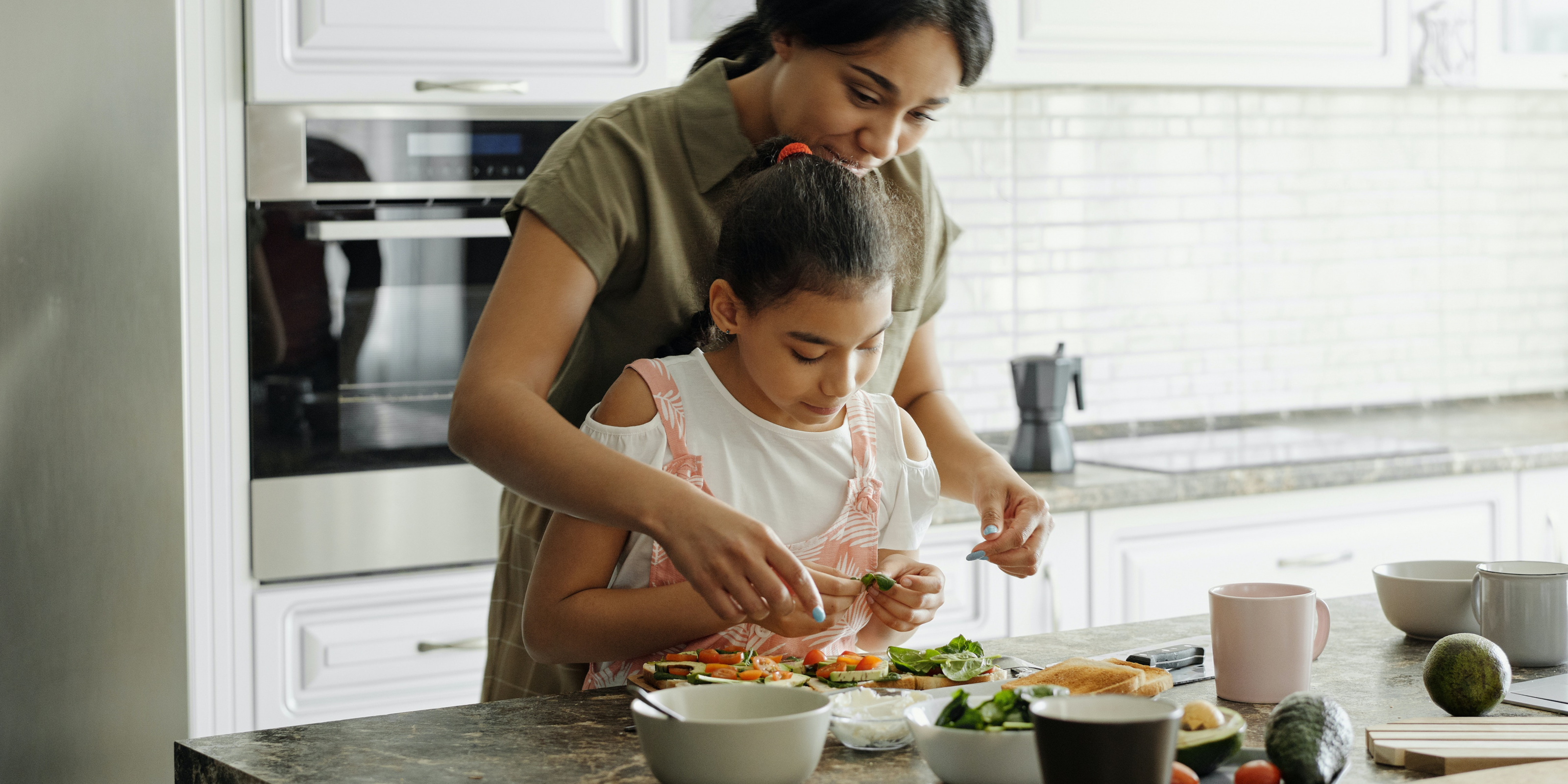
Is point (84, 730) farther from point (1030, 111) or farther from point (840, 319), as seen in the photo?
point (1030, 111)

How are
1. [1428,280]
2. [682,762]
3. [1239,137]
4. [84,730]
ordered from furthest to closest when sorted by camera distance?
1. [1428,280]
2. [1239,137]
3. [84,730]
4. [682,762]

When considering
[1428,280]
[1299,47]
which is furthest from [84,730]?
[1428,280]

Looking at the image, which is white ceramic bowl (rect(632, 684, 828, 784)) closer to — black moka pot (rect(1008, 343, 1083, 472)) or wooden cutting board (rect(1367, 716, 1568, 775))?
wooden cutting board (rect(1367, 716, 1568, 775))

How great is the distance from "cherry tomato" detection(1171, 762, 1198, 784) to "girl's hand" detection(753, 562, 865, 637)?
292 millimetres

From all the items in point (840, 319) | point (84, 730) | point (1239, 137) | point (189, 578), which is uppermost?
point (1239, 137)

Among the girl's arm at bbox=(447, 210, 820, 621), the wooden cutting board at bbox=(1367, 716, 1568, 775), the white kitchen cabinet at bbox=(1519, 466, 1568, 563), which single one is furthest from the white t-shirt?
the white kitchen cabinet at bbox=(1519, 466, 1568, 563)

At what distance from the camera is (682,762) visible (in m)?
0.89

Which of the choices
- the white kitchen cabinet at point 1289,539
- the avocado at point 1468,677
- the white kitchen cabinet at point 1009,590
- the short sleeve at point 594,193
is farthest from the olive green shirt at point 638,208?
the white kitchen cabinet at point 1289,539

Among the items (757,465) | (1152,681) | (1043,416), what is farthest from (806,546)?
(1043,416)

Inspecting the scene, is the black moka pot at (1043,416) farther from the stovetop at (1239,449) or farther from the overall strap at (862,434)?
the overall strap at (862,434)

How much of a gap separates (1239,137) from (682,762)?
2929mm

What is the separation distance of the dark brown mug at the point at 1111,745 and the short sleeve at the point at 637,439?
62cm

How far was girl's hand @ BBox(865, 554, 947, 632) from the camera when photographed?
125 centimetres

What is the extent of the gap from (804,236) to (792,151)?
119mm
